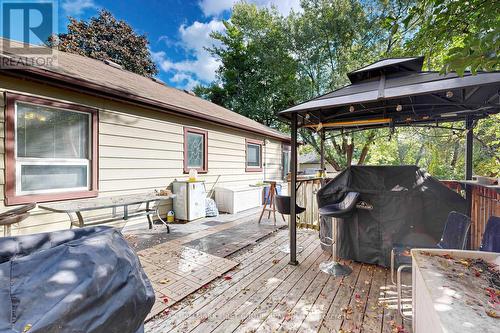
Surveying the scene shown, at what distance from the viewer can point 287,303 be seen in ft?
Answer: 8.21

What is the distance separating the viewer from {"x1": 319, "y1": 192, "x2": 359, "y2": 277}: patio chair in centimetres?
312

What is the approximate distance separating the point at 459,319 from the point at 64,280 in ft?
5.81

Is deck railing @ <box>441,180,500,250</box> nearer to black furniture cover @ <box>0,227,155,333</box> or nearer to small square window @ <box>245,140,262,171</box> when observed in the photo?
black furniture cover @ <box>0,227,155,333</box>

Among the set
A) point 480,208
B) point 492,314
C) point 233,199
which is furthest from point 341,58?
point 492,314

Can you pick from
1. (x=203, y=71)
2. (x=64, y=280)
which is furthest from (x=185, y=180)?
(x=203, y=71)

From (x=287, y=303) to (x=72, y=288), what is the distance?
216cm

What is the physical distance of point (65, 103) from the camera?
398cm

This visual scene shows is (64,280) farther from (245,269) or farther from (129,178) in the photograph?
(129,178)

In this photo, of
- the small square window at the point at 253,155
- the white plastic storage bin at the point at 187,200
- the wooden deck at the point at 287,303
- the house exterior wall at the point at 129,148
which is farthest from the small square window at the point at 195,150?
the wooden deck at the point at 287,303

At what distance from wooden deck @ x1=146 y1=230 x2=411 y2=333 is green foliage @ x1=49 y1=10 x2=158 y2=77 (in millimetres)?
18715

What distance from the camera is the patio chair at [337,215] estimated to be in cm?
312

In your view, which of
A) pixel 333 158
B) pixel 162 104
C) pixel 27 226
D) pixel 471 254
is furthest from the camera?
pixel 333 158

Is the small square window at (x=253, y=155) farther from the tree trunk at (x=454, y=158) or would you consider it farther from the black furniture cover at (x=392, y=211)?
the tree trunk at (x=454, y=158)

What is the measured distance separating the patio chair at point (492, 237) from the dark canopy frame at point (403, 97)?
127 cm
